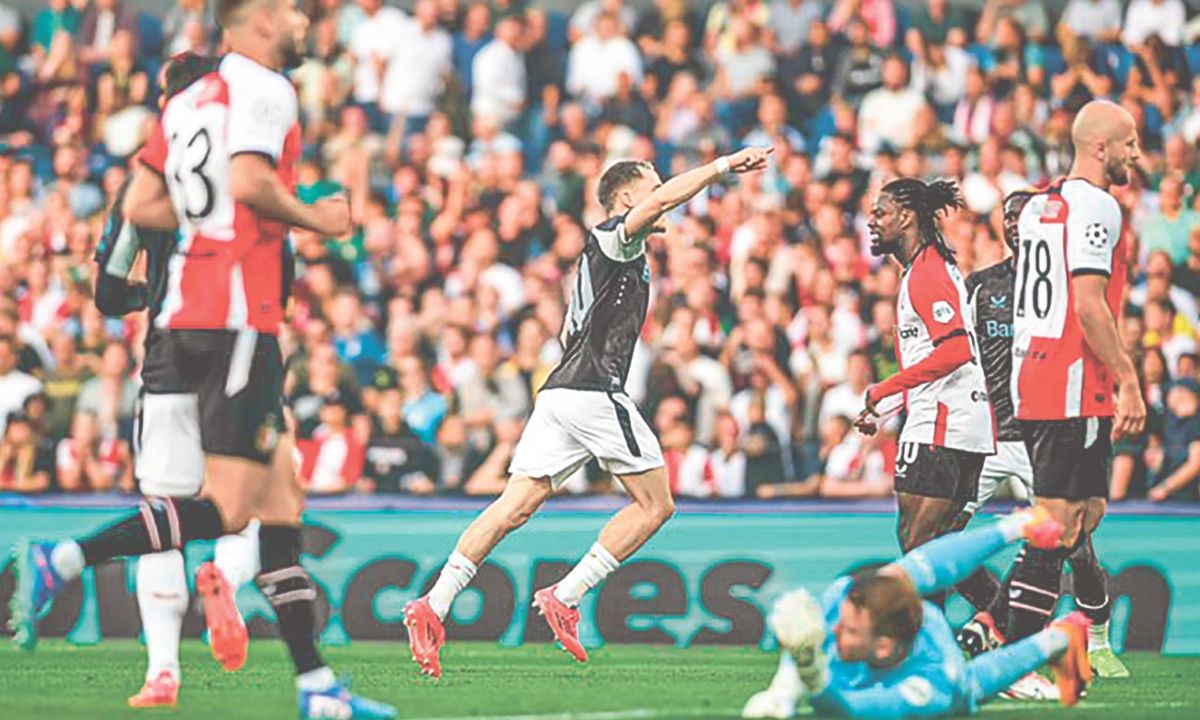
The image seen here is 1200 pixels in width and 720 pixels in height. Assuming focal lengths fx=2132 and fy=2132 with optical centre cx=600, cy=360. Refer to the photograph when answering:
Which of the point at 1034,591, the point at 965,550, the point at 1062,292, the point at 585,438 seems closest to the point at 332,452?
the point at 585,438

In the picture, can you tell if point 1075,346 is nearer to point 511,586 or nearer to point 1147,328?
point 511,586

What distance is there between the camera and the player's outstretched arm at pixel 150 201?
7773 mm

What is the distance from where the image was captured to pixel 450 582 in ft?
34.9

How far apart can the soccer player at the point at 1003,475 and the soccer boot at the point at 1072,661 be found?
1314 mm

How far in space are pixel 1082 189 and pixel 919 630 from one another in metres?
2.80

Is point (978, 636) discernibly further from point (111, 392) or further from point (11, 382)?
point (11, 382)


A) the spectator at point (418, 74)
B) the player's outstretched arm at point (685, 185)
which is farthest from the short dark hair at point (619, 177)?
the spectator at point (418, 74)

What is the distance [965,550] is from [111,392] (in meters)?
10.1

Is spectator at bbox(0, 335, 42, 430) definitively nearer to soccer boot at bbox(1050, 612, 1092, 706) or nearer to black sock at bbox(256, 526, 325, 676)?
black sock at bbox(256, 526, 325, 676)

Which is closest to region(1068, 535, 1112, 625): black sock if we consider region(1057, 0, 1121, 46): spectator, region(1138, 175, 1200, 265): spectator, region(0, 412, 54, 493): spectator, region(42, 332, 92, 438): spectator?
region(1138, 175, 1200, 265): spectator

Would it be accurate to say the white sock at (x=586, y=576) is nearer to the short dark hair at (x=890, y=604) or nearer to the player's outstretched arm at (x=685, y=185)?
the player's outstretched arm at (x=685, y=185)

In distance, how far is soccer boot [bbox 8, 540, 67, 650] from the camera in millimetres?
7645

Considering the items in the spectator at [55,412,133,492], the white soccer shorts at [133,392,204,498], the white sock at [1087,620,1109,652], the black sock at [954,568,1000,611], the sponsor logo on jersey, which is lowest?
the white sock at [1087,620,1109,652]

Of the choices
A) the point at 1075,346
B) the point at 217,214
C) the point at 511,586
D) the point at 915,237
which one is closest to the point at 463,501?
the point at 511,586
